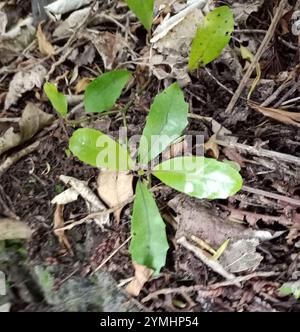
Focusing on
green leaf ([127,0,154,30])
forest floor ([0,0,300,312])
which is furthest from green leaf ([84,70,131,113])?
green leaf ([127,0,154,30])

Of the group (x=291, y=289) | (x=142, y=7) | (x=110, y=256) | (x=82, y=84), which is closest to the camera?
(x=291, y=289)

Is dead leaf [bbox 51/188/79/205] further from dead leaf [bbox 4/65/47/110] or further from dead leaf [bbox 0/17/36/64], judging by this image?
dead leaf [bbox 0/17/36/64]

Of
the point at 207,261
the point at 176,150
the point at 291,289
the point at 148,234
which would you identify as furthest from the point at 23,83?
the point at 291,289

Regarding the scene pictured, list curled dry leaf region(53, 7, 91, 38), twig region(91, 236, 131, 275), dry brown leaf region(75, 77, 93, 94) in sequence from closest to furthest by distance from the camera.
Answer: twig region(91, 236, 131, 275) → dry brown leaf region(75, 77, 93, 94) → curled dry leaf region(53, 7, 91, 38)

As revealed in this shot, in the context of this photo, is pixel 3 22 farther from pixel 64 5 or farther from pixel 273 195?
pixel 273 195

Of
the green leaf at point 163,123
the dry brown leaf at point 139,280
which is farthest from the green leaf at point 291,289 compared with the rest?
the green leaf at point 163,123

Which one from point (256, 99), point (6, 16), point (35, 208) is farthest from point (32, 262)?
point (6, 16)
